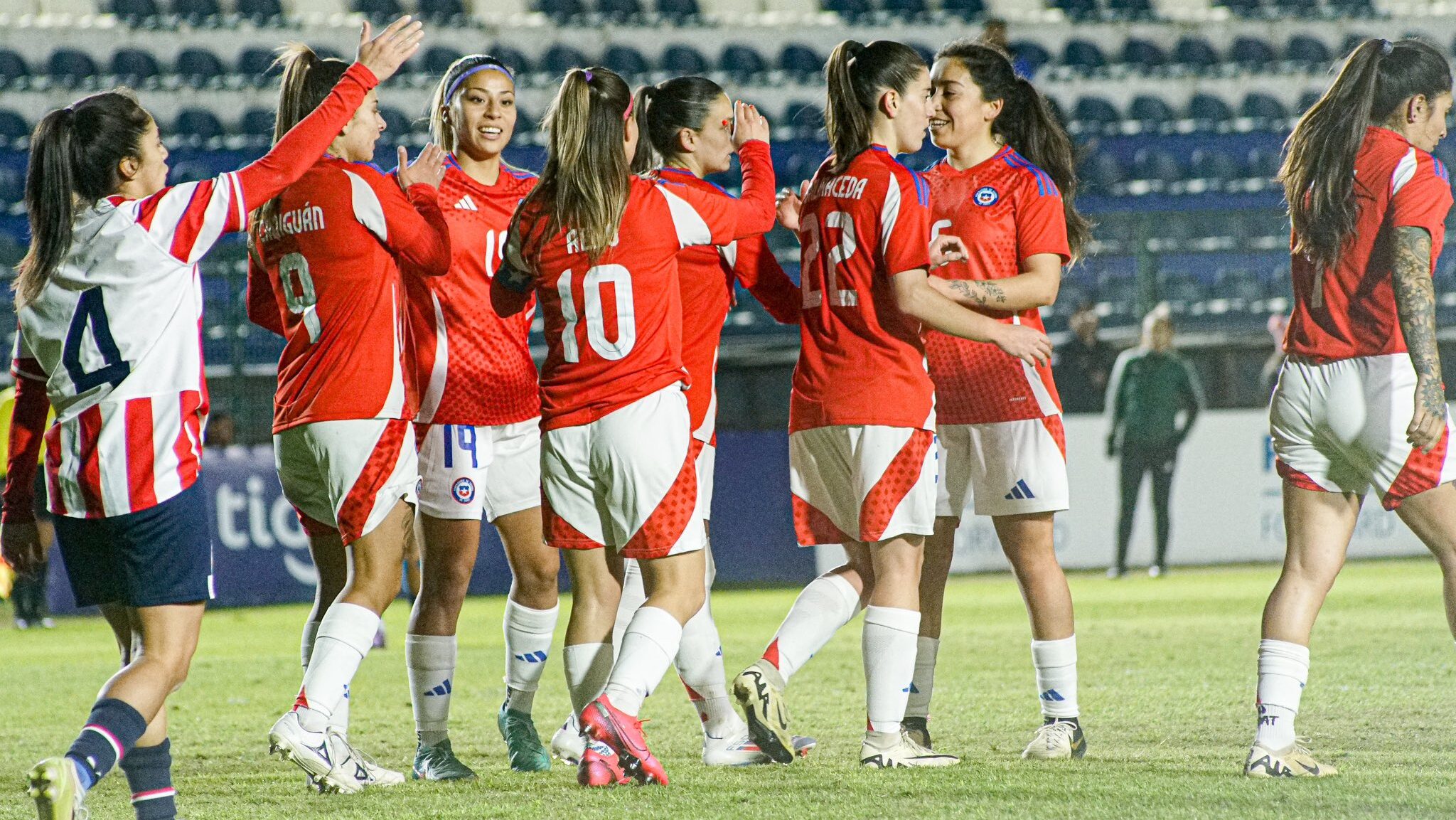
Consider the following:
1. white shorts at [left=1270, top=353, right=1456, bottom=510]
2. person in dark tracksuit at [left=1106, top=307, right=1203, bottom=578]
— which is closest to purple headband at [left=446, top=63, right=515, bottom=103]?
white shorts at [left=1270, top=353, right=1456, bottom=510]

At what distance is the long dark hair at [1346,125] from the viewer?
12.7 ft

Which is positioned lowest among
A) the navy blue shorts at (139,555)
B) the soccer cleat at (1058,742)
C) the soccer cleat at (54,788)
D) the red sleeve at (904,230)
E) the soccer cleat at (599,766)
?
the soccer cleat at (1058,742)

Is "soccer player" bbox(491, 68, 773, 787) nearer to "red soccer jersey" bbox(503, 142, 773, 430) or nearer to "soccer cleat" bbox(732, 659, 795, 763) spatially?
"red soccer jersey" bbox(503, 142, 773, 430)

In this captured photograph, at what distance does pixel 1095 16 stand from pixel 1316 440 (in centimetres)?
1562

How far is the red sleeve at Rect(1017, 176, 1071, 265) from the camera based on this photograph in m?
4.39

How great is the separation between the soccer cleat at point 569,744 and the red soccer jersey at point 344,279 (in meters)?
1.16

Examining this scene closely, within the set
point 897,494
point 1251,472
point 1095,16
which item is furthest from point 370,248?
point 1095,16

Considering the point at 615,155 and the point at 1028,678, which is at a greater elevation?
the point at 615,155

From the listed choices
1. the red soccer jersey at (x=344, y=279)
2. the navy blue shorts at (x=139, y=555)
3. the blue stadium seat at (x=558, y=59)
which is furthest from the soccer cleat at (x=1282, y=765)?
the blue stadium seat at (x=558, y=59)

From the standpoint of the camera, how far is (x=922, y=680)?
4.52 m

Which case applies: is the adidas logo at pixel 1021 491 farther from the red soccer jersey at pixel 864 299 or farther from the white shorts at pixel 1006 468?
the red soccer jersey at pixel 864 299

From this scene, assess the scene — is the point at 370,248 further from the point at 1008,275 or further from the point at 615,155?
the point at 1008,275

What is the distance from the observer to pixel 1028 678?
640 centimetres

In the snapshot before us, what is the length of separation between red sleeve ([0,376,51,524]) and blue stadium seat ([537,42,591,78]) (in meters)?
13.7
